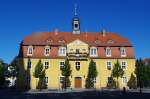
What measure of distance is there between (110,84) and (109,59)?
5072mm

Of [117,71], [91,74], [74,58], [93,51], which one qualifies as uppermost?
[93,51]

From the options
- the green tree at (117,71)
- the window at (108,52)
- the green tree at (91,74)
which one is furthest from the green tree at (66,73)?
the green tree at (117,71)

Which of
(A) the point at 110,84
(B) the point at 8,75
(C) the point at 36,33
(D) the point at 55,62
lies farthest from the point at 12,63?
(A) the point at 110,84

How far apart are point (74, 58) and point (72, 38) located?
5901 millimetres

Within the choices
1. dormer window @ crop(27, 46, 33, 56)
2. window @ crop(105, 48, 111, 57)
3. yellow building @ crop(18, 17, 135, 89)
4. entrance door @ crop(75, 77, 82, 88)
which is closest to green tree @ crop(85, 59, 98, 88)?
yellow building @ crop(18, 17, 135, 89)

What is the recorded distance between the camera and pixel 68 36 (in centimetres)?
6619

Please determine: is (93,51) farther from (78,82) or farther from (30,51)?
(30,51)

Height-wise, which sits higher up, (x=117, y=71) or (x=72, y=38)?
(x=72, y=38)

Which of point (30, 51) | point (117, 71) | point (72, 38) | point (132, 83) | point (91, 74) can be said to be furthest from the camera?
point (72, 38)

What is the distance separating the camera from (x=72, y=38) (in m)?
65.3

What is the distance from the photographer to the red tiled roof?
63250 millimetres

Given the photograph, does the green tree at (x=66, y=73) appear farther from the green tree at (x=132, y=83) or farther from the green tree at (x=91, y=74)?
the green tree at (x=132, y=83)

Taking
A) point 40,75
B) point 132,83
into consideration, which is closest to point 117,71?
point 132,83

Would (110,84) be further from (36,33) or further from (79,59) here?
(36,33)
